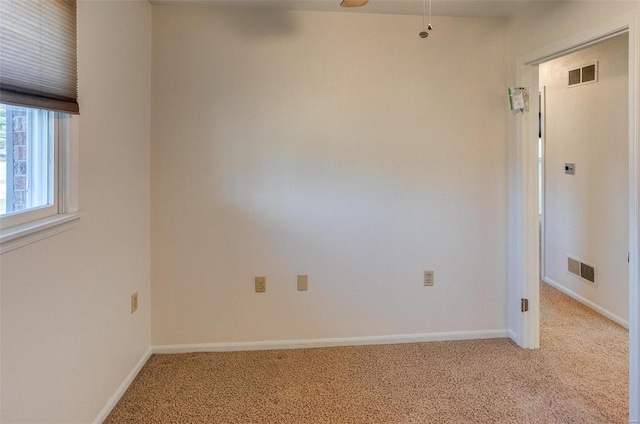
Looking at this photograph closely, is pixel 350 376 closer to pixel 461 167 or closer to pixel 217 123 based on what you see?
pixel 461 167

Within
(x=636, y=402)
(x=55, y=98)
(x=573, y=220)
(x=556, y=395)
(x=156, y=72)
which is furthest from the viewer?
(x=573, y=220)

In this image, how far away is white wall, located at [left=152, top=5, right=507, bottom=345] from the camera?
2506mm

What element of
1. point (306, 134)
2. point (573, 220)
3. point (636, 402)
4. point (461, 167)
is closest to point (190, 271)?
point (306, 134)

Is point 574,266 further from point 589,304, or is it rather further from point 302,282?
point 302,282

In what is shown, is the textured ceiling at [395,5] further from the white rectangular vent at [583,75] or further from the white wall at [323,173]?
the white rectangular vent at [583,75]

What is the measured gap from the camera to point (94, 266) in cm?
180

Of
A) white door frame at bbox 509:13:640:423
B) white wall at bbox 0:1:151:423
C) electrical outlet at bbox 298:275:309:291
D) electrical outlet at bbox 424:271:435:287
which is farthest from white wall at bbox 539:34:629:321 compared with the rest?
white wall at bbox 0:1:151:423

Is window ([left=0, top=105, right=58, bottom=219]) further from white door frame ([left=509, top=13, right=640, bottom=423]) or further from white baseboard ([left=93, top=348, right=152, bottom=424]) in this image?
white door frame ([left=509, top=13, right=640, bottom=423])

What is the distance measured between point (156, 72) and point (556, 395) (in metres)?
3.00

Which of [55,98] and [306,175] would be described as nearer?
[55,98]

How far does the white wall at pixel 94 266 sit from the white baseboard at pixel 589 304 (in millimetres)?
3447

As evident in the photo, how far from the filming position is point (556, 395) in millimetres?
2068

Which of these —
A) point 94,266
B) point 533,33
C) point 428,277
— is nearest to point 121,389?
point 94,266

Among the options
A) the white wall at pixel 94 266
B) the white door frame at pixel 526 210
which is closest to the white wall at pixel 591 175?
the white door frame at pixel 526 210
